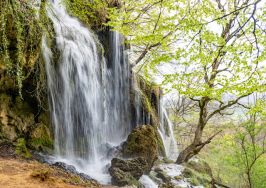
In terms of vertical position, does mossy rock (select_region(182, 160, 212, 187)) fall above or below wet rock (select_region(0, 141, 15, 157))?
below

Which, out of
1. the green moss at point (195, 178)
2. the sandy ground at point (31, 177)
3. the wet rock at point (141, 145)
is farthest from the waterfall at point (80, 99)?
the green moss at point (195, 178)

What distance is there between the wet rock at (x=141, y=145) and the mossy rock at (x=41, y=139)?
2358 mm

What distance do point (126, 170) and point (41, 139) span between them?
2.28 meters

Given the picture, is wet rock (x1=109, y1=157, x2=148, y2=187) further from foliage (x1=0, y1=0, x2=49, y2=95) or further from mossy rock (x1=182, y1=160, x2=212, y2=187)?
mossy rock (x1=182, y1=160, x2=212, y2=187)

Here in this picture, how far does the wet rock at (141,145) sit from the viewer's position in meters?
8.95

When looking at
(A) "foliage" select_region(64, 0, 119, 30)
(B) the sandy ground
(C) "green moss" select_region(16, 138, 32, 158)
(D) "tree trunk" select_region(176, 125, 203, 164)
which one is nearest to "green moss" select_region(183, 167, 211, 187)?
(D) "tree trunk" select_region(176, 125, 203, 164)

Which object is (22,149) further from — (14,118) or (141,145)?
(141,145)

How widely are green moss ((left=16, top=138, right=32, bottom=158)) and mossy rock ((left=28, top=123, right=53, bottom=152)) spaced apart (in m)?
0.42

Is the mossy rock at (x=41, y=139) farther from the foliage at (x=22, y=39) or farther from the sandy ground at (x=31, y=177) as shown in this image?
the foliage at (x=22, y=39)

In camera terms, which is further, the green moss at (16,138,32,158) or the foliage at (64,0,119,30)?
the foliage at (64,0,119,30)

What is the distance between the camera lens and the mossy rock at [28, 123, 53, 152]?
23.6 ft

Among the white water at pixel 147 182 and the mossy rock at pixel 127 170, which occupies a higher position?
the mossy rock at pixel 127 170

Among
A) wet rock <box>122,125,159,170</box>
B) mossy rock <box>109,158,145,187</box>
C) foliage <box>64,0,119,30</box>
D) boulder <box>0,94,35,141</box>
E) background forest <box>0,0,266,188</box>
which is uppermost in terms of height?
foliage <box>64,0,119,30</box>

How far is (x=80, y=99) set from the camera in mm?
8984
